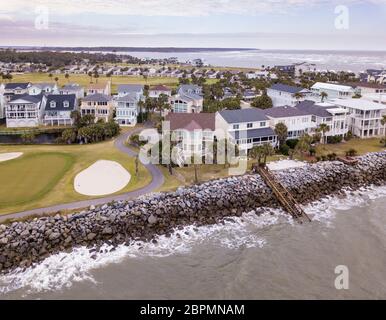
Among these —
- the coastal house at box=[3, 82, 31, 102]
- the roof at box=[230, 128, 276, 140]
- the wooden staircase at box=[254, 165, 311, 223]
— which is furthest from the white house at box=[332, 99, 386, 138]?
the coastal house at box=[3, 82, 31, 102]

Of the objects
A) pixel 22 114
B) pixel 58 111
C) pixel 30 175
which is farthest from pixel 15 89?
pixel 30 175

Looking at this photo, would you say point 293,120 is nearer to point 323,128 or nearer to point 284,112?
point 284,112

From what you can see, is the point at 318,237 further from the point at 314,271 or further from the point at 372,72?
the point at 372,72

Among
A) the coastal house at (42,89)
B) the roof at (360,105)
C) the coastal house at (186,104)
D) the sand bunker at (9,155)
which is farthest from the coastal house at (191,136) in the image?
the coastal house at (42,89)

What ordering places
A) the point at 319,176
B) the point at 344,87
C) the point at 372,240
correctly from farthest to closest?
the point at 344,87 → the point at 319,176 → the point at 372,240

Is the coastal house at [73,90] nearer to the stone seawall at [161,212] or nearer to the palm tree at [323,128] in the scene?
the palm tree at [323,128]

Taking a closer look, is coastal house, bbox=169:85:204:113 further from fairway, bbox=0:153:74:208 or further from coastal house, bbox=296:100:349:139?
fairway, bbox=0:153:74:208
